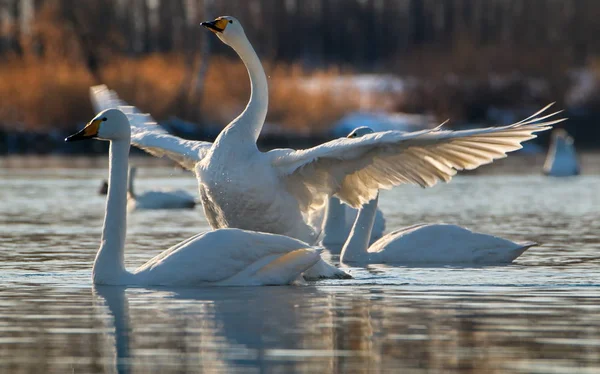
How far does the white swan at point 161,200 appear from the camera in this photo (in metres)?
18.7

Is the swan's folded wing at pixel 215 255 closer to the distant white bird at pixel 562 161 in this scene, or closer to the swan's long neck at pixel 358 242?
the swan's long neck at pixel 358 242

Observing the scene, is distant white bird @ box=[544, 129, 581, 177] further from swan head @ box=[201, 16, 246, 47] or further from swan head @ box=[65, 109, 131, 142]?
swan head @ box=[65, 109, 131, 142]

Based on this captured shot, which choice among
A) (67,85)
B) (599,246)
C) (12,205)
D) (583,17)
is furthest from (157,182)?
(583,17)

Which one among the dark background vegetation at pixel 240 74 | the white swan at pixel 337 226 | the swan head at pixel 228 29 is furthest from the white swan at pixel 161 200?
the dark background vegetation at pixel 240 74

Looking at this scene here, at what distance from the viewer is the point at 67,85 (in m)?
33.4

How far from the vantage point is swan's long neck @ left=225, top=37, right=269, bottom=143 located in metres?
10.4

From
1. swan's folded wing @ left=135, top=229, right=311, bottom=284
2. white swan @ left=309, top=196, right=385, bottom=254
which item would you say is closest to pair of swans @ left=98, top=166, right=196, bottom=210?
white swan @ left=309, top=196, right=385, bottom=254

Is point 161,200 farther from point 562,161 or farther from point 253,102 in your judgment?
point 562,161

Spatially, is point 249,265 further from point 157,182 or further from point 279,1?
point 279,1

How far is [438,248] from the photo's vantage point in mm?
11453

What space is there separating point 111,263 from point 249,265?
91 centimetres

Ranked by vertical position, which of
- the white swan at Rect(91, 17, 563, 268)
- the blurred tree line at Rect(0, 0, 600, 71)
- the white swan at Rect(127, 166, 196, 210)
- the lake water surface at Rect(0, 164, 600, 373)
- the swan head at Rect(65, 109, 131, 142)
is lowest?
the white swan at Rect(127, 166, 196, 210)

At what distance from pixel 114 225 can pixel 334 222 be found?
198 inches

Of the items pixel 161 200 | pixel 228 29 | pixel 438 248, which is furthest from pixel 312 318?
pixel 161 200
